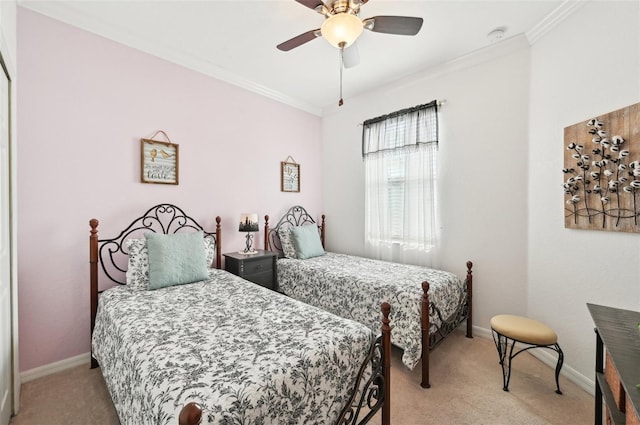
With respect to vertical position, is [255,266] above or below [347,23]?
below

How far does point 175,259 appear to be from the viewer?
232 cm

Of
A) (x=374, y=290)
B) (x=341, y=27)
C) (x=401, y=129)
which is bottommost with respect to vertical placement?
(x=374, y=290)

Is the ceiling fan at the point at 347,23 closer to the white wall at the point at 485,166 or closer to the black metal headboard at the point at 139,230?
the white wall at the point at 485,166

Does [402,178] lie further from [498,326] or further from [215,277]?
[215,277]

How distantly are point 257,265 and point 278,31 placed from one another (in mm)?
2329

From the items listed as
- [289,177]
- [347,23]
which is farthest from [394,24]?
[289,177]

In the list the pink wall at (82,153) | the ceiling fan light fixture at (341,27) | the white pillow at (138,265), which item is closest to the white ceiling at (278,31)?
the pink wall at (82,153)

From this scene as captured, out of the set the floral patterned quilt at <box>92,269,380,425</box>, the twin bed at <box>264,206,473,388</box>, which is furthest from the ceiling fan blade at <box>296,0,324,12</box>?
the twin bed at <box>264,206,473,388</box>

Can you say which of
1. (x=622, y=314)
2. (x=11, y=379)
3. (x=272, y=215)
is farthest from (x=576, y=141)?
(x=11, y=379)

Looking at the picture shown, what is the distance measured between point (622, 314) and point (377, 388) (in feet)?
4.31

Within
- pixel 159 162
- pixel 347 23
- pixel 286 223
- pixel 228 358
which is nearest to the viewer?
pixel 228 358

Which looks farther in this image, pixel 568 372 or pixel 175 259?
pixel 175 259

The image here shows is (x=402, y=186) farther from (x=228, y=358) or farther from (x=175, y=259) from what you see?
(x=228, y=358)

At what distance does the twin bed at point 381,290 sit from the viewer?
83.5 inches
